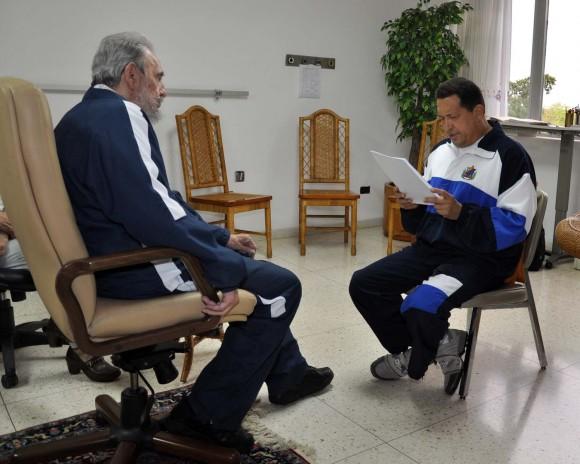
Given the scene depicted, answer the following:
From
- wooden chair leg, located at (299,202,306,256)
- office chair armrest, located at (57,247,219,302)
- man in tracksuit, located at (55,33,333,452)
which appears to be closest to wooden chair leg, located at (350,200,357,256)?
wooden chair leg, located at (299,202,306,256)

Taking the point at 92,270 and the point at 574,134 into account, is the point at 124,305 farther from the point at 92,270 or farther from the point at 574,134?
the point at 574,134

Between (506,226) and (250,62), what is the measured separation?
2.89 m

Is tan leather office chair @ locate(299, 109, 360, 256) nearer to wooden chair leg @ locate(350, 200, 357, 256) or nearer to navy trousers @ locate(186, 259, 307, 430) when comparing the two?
A: wooden chair leg @ locate(350, 200, 357, 256)

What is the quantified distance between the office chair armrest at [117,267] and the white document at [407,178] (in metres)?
0.85

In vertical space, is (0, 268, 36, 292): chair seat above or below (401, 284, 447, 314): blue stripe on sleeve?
above

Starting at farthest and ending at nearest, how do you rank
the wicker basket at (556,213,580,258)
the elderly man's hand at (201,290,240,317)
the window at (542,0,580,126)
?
the window at (542,0,580,126) → the wicker basket at (556,213,580,258) → the elderly man's hand at (201,290,240,317)

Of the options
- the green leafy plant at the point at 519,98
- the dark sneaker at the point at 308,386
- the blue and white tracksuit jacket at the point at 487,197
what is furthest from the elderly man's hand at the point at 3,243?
the green leafy plant at the point at 519,98

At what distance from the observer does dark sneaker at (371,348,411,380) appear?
2355 mm

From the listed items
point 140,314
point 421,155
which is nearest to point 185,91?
point 421,155

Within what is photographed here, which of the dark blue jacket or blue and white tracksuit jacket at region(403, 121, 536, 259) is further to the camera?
blue and white tracksuit jacket at region(403, 121, 536, 259)

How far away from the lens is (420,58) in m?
4.76

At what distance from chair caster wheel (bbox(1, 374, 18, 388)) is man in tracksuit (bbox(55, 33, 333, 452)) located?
0.78m

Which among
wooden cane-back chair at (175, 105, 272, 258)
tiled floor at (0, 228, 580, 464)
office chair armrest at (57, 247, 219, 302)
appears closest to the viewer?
office chair armrest at (57, 247, 219, 302)

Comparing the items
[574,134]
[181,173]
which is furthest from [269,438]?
[574,134]
